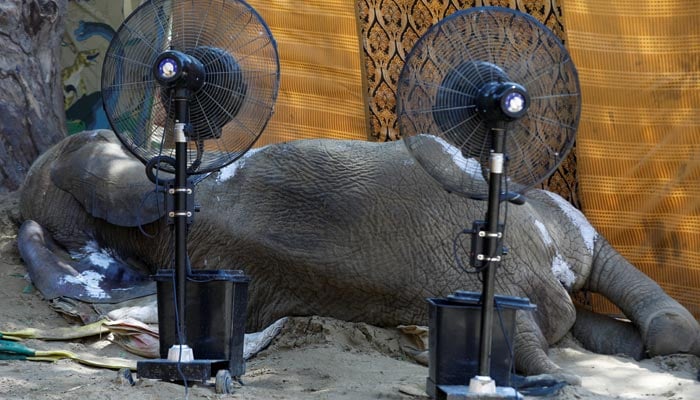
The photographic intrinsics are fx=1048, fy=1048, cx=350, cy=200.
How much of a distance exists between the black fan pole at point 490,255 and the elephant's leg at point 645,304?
174 centimetres

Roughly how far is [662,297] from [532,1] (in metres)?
2.05

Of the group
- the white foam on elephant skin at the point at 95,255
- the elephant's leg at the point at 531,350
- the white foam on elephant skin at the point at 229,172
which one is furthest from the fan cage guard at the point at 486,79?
the white foam on elephant skin at the point at 95,255

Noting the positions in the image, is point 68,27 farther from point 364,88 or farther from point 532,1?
point 532,1

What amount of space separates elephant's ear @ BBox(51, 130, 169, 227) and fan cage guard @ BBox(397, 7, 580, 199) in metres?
2.26

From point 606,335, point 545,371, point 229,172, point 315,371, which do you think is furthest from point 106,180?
point 606,335

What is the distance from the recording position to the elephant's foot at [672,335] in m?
5.42

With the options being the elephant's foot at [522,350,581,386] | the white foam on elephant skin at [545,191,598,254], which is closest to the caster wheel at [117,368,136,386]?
the elephant's foot at [522,350,581,386]

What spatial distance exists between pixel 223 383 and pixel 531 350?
1631 mm

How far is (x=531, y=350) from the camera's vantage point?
512 centimetres

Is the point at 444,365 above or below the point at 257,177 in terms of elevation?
below

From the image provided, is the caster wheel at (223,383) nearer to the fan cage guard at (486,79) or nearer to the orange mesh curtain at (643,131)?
the fan cage guard at (486,79)

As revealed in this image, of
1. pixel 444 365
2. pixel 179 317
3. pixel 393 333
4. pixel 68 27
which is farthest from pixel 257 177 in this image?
pixel 68 27

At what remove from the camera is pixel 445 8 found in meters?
6.76

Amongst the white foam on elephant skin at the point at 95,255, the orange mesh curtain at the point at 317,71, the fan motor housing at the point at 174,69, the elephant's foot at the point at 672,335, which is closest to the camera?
the fan motor housing at the point at 174,69
